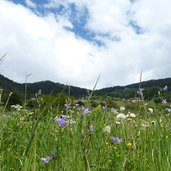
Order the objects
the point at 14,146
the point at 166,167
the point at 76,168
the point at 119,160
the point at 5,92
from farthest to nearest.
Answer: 1. the point at 5,92
2. the point at 14,146
3. the point at 119,160
4. the point at 76,168
5. the point at 166,167

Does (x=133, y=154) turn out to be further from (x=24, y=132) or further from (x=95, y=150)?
(x=24, y=132)

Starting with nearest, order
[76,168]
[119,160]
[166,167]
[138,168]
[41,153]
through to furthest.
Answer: [166,167] → [76,168] → [138,168] → [119,160] → [41,153]

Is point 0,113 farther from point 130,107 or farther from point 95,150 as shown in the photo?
point 130,107

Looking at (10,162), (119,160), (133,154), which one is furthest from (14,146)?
(133,154)

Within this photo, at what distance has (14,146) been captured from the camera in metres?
3.53

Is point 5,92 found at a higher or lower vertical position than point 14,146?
higher

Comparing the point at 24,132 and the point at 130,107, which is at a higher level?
the point at 130,107

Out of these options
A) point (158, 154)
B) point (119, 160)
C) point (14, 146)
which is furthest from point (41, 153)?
point (158, 154)

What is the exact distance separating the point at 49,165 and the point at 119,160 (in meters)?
0.68

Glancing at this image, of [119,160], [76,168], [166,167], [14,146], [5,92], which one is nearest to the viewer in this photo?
[166,167]

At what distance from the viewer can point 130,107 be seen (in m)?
4.59

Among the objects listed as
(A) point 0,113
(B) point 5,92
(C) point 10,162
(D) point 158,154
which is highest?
(B) point 5,92

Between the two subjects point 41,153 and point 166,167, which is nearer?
point 166,167

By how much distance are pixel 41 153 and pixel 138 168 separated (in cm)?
105
